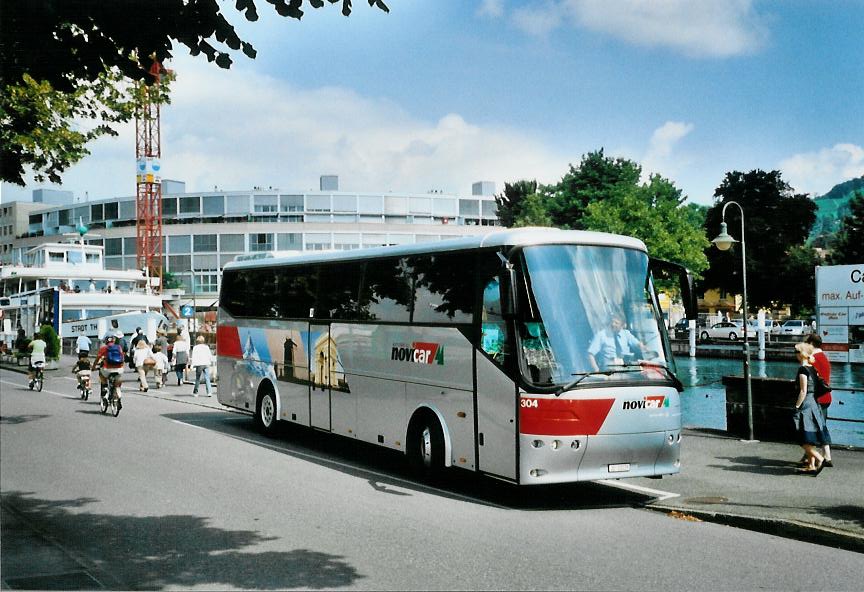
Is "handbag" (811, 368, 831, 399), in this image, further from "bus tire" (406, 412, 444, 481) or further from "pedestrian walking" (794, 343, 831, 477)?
"bus tire" (406, 412, 444, 481)

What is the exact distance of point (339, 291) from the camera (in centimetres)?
1446

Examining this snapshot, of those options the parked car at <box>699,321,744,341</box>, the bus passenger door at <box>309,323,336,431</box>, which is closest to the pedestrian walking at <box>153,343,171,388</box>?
the bus passenger door at <box>309,323,336,431</box>

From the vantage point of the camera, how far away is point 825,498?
10.2m

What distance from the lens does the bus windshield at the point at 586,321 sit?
10203 millimetres

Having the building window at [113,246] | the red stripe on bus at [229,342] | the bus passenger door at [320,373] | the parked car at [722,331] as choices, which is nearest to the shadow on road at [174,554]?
the bus passenger door at [320,373]

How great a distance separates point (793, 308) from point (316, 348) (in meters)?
68.1

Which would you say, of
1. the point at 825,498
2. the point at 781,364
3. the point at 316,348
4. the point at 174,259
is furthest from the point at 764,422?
the point at 174,259

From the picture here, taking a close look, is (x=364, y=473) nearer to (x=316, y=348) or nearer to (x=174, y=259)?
(x=316, y=348)

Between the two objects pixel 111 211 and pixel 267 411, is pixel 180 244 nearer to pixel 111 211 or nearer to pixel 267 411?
pixel 111 211

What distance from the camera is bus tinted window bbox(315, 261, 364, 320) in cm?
1405

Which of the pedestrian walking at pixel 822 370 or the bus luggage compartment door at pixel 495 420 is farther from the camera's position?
the pedestrian walking at pixel 822 370

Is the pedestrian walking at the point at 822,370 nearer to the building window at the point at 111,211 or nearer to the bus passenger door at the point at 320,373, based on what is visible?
the bus passenger door at the point at 320,373

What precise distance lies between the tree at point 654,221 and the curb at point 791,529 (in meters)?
57.2

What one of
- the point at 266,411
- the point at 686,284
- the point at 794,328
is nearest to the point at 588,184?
the point at 794,328
